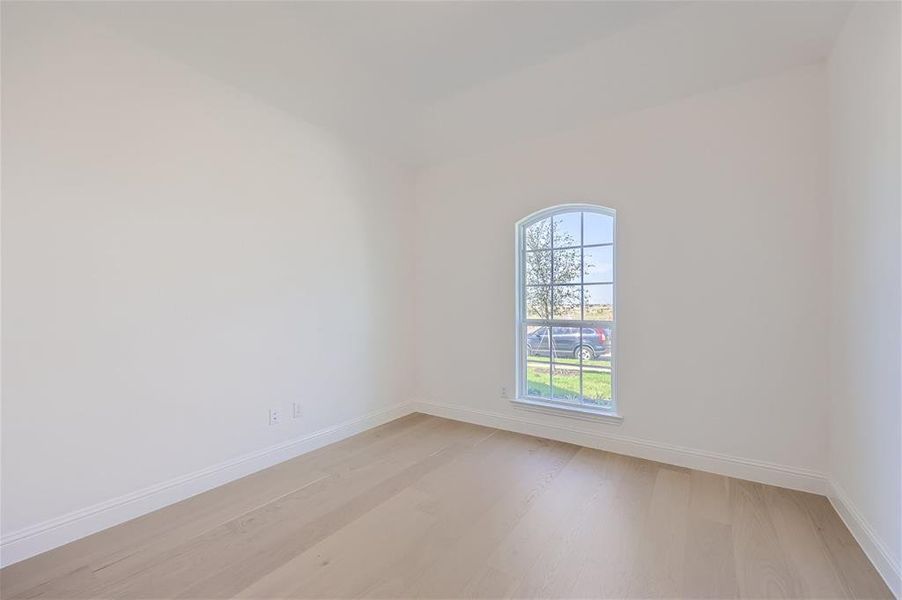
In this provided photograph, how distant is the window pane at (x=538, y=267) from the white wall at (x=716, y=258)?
0.43m

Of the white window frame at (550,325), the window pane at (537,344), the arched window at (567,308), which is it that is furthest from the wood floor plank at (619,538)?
the window pane at (537,344)

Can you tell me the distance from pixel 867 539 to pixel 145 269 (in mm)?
3984

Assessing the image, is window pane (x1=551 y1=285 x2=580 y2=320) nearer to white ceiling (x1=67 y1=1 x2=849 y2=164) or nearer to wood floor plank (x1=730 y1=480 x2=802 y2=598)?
white ceiling (x1=67 y1=1 x2=849 y2=164)

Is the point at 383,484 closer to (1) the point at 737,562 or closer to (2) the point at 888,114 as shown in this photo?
(1) the point at 737,562

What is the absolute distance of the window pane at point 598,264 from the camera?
3250mm

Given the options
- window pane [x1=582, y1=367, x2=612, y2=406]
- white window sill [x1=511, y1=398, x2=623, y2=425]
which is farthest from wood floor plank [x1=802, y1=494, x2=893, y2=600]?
window pane [x1=582, y1=367, x2=612, y2=406]

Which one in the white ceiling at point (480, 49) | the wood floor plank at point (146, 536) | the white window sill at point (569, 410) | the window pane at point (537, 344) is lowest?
the wood floor plank at point (146, 536)

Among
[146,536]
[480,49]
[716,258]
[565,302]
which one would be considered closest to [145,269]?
[146,536]

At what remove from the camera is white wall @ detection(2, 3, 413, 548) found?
→ 1.89 meters

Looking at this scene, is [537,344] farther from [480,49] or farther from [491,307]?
[480,49]

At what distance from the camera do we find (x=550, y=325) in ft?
11.7

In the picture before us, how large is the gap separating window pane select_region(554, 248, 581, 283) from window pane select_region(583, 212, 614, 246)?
14 cm

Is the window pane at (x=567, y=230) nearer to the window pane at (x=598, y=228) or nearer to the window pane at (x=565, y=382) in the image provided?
the window pane at (x=598, y=228)

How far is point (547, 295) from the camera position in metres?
3.60
